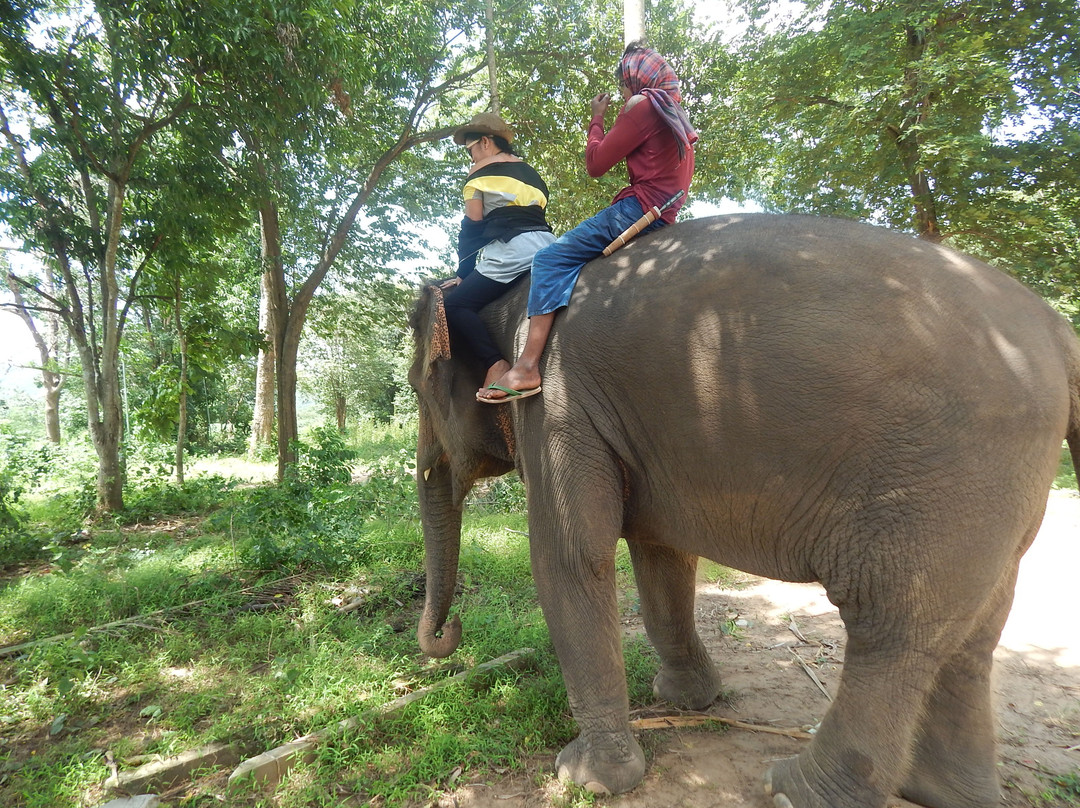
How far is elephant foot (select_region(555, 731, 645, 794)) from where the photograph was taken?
2439 mm

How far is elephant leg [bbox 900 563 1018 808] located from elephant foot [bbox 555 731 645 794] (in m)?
1.12

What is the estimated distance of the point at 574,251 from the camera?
2654 mm

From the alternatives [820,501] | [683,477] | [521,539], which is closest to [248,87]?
[521,539]

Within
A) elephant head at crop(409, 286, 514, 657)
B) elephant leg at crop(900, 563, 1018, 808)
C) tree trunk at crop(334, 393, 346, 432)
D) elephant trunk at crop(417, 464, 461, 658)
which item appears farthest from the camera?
tree trunk at crop(334, 393, 346, 432)

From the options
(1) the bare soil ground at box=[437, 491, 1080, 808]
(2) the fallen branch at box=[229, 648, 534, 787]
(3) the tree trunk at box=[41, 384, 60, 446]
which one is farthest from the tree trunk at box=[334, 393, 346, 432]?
(2) the fallen branch at box=[229, 648, 534, 787]

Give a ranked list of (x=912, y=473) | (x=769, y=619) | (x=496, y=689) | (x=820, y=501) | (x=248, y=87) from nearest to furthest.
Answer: (x=912, y=473)
(x=820, y=501)
(x=496, y=689)
(x=769, y=619)
(x=248, y=87)

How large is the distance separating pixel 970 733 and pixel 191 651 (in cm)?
417

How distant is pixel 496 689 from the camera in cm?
323

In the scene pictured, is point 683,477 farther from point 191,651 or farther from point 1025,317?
point 191,651

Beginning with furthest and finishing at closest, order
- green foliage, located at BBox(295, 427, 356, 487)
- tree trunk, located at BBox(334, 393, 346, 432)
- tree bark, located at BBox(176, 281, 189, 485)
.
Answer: tree trunk, located at BBox(334, 393, 346, 432) → tree bark, located at BBox(176, 281, 189, 485) → green foliage, located at BBox(295, 427, 356, 487)

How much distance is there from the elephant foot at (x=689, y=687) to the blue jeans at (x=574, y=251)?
6.91 ft

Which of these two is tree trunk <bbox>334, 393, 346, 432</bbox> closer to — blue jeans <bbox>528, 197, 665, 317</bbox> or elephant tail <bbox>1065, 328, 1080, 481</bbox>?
blue jeans <bbox>528, 197, 665, 317</bbox>

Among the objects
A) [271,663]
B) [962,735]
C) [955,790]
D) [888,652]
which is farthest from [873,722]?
[271,663]

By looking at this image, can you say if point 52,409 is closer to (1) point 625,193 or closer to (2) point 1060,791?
(1) point 625,193
